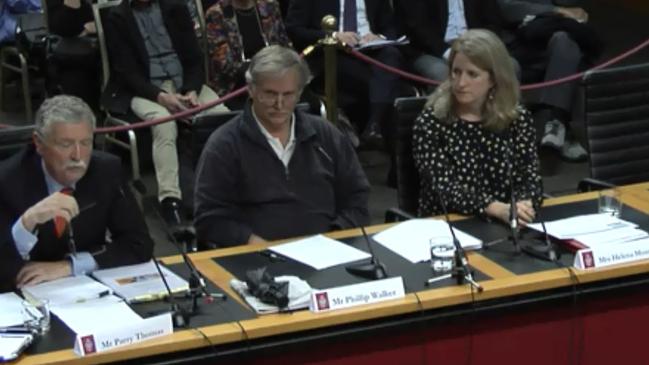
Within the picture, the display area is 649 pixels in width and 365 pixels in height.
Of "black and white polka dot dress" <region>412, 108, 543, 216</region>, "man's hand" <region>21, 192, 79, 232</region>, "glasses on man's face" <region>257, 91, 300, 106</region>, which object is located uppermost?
"glasses on man's face" <region>257, 91, 300, 106</region>

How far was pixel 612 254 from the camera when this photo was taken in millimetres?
4125

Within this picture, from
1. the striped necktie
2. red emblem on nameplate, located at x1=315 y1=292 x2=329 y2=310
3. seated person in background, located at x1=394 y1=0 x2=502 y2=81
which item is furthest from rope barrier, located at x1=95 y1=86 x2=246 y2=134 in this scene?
red emblem on nameplate, located at x1=315 y1=292 x2=329 y2=310

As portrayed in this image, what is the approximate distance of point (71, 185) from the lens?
4.17m

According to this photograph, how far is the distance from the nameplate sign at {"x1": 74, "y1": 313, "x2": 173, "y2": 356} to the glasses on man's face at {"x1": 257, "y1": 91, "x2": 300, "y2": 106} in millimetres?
1197

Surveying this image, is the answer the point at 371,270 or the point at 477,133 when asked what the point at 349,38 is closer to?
the point at 477,133

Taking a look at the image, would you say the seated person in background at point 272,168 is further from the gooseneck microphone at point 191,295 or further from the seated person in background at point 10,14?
the seated person in background at point 10,14

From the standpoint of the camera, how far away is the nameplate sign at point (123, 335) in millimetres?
3424

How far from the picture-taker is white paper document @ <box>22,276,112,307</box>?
3.85 meters

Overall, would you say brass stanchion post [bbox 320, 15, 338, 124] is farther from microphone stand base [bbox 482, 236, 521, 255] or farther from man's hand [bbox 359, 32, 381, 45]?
microphone stand base [bbox 482, 236, 521, 255]

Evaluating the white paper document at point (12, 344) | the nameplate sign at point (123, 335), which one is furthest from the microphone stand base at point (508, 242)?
the white paper document at point (12, 344)

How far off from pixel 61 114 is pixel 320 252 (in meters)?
0.93

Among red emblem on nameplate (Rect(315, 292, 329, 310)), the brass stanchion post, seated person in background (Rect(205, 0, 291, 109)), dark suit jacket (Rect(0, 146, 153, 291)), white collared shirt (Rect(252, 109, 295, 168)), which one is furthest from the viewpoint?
seated person in background (Rect(205, 0, 291, 109))

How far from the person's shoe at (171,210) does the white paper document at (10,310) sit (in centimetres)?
258

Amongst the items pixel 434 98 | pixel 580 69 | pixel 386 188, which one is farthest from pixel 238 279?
pixel 580 69
